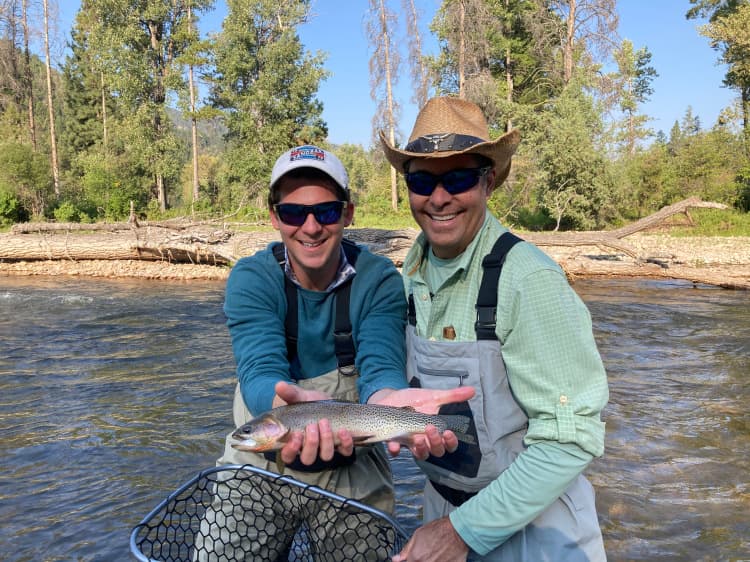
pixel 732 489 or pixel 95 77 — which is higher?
pixel 95 77

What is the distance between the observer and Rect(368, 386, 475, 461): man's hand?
7.29ft

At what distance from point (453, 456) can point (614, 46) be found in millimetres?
32652

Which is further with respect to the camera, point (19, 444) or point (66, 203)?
point (66, 203)

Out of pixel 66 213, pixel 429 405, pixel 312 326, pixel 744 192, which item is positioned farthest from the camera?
pixel 744 192

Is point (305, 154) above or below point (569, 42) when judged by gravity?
below

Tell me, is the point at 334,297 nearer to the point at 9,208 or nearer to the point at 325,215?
the point at 325,215

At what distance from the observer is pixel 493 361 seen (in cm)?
231

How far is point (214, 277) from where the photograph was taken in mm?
19891

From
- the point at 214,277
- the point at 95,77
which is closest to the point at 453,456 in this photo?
the point at 214,277

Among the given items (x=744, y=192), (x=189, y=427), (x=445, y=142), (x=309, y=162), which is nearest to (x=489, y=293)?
(x=445, y=142)

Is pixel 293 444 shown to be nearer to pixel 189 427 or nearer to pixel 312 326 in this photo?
pixel 312 326

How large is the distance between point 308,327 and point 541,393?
129 centimetres

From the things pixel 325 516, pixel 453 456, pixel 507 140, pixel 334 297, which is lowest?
pixel 325 516

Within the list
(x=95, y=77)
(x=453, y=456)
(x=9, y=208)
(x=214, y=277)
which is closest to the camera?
(x=453, y=456)
